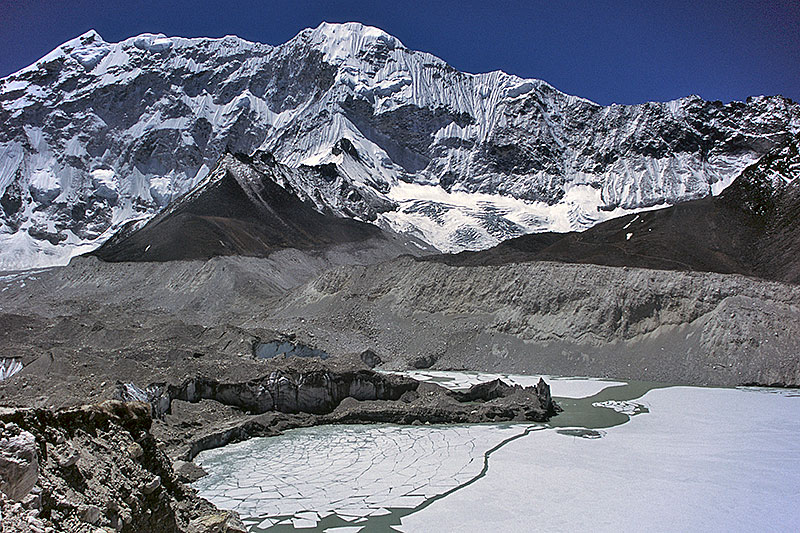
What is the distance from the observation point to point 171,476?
253 inches

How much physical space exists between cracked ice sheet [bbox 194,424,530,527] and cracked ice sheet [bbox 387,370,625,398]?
23.2ft

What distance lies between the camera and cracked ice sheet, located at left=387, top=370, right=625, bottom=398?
2306 centimetres

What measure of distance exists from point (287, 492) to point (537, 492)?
4154 mm

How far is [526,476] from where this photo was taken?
1141 cm

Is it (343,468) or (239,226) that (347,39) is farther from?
(343,468)

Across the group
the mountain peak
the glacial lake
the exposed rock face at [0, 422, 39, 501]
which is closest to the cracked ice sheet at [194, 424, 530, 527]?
the glacial lake

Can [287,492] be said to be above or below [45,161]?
below

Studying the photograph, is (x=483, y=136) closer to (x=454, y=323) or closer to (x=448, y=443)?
(x=454, y=323)

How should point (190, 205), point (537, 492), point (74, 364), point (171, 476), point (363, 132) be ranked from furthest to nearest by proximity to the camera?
1. point (363, 132)
2. point (190, 205)
3. point (74, 364)
4. point (537, 492)
5. point (171, 476)

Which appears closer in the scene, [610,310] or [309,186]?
[610,310]

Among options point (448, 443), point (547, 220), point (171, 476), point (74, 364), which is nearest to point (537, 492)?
point (448, 443)

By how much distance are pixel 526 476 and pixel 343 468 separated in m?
3.44

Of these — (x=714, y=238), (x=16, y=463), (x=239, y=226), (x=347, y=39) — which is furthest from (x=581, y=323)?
(x=347, y=39)

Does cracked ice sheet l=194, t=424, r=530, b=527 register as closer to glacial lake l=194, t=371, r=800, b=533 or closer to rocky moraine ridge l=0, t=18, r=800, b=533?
glacial lake l=194, t=371, r=800, b=533
